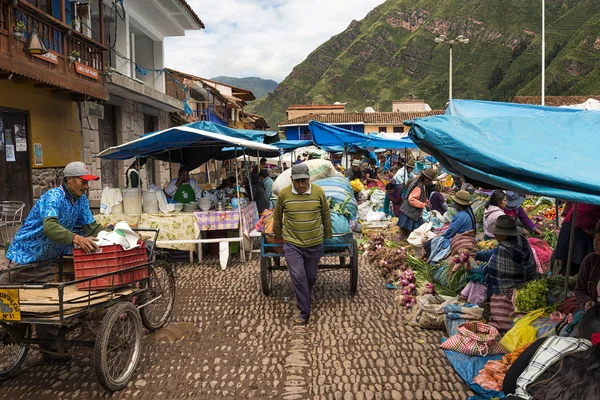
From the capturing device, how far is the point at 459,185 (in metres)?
17.0

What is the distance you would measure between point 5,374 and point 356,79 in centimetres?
12576

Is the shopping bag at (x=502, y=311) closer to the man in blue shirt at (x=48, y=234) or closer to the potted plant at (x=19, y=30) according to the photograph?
the man in blue shirt at (x=48, y=234)

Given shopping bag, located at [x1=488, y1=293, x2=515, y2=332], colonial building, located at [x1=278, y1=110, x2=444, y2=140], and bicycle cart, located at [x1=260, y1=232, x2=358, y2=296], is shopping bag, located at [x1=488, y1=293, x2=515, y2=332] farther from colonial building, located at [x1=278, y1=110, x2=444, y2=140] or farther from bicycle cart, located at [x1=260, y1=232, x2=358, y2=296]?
colonial building, located at [x1=278, y1=110, x2=444, y2=140]

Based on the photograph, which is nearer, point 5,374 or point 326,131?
point 5,374

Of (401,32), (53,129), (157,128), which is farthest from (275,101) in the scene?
(53,129)

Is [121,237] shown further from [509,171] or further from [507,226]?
[507,226]

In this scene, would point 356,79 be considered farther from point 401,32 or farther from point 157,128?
point 157,128

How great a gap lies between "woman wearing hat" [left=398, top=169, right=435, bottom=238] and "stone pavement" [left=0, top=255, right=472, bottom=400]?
2813 millimetres

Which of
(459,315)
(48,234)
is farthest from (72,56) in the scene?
(459,315)

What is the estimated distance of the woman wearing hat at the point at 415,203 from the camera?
8750mm

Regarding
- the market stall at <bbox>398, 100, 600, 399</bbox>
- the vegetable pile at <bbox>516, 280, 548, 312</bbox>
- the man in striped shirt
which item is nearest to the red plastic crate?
the man in striped shirt

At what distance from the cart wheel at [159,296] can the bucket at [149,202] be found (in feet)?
11.2

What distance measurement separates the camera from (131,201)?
8.77m

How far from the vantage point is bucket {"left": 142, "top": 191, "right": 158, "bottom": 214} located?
8.77m
